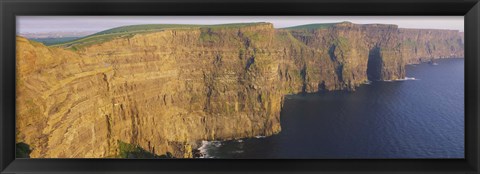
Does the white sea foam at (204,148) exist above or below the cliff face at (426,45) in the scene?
below

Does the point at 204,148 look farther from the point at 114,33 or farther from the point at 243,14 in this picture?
the point at 243,14

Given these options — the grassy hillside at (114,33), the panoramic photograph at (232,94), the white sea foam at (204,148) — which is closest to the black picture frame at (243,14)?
the panoramic photograph at (232,94)

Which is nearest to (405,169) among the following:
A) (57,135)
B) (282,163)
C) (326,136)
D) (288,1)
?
(282,163)

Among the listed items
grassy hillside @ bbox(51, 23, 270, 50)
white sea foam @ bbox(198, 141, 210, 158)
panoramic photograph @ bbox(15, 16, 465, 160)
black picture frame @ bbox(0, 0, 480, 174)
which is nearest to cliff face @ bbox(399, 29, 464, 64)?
panoramic photograph @ bbox(15, 16, 465, 160)

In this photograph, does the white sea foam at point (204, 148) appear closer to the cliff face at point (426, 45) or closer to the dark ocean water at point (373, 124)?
the dark ocean water at point (373, 124)

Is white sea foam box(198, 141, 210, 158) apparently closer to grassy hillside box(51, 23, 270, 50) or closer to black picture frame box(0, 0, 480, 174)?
grassy hillside box(51, 23, 270, 50)

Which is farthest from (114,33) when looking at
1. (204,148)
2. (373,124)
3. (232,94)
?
(373,124)
